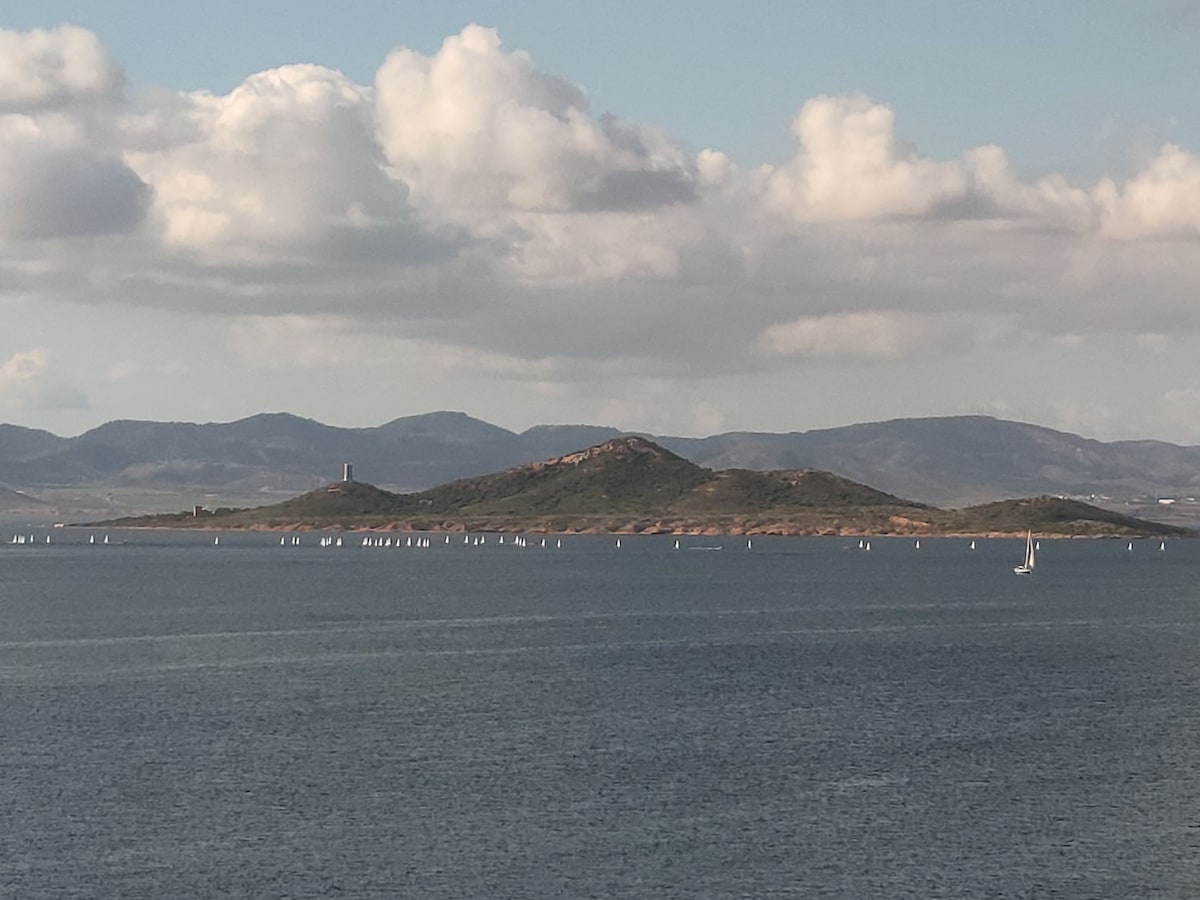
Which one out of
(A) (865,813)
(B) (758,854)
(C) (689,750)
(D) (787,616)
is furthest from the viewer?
(D) (787,616)

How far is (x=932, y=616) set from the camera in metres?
172

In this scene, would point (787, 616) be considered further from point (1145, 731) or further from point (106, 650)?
point (1145, 731)

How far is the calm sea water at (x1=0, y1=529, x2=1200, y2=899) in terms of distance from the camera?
2313 inches

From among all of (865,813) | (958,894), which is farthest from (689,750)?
(958,894)

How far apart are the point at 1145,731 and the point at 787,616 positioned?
79.6 meters

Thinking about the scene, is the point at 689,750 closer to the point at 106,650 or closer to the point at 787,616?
the point at 106,650

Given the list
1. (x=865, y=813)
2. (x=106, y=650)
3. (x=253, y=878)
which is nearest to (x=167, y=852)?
(x=253, y=878)

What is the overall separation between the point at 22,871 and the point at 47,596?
475ft

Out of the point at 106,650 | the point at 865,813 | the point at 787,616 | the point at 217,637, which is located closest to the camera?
the point at 865,813

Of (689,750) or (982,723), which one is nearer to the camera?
(689,750)

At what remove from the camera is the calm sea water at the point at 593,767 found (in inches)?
2313

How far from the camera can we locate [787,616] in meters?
169

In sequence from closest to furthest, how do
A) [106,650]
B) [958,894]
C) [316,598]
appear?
[958,894] < [106,650] < [316,598]

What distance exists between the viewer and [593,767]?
77.4m
